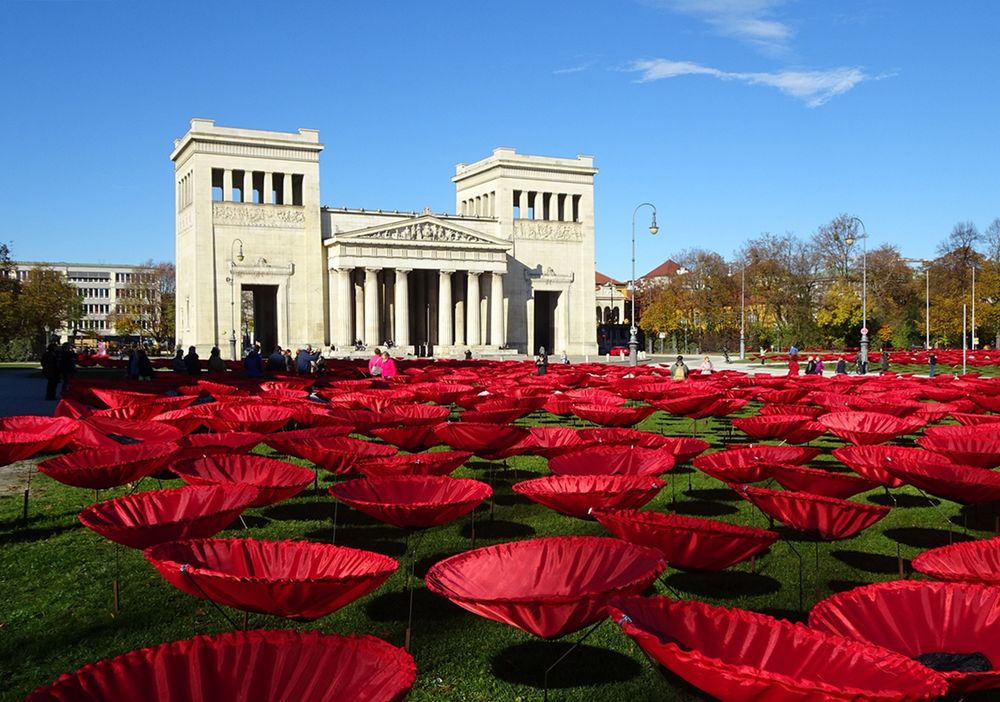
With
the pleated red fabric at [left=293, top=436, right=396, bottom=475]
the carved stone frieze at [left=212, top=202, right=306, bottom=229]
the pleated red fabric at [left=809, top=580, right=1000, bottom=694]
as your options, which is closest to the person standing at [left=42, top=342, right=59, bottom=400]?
the pleated red fabric at [left=293, top=436, right=396, bottom=475]

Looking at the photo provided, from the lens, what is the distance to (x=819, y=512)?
7.20 metres

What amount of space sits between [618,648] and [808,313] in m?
79.7

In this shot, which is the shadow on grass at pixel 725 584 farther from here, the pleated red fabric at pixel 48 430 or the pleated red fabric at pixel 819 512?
the pleated red fabric at pixel 48 430

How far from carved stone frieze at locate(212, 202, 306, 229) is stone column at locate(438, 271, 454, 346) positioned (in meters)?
12.3

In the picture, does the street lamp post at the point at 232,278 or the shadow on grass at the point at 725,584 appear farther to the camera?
the street lamp post at the point at 232,278

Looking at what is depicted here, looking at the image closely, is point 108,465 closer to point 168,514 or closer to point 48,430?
point 168,514

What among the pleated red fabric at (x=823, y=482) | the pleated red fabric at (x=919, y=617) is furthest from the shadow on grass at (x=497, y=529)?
the pleated red fabric at (x=919, y=617)

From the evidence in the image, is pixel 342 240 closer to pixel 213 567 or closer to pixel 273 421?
pixel 273 421

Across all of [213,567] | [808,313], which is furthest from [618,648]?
[808,313]

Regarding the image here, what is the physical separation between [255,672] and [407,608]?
3.87 m

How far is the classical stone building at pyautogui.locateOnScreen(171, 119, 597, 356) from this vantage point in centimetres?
6806

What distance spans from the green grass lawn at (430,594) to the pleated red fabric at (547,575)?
0.70 metres

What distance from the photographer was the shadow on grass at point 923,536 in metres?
9.98

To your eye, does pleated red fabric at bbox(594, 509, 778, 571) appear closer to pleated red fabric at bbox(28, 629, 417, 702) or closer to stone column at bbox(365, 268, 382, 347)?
pleated red fabric at bbox(28, 629, 417, 702)
